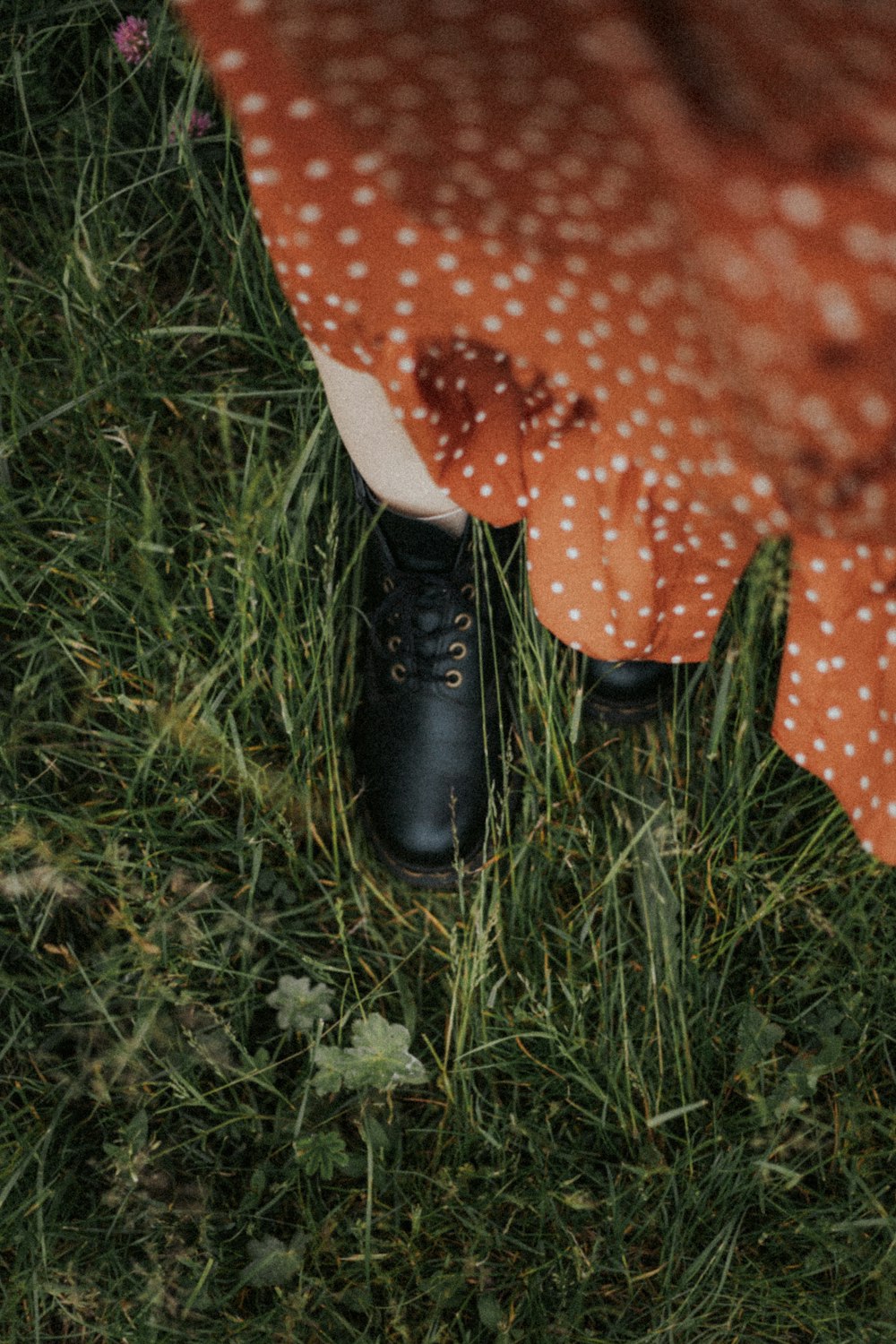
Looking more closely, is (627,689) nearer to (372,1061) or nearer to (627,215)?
(372,1061)

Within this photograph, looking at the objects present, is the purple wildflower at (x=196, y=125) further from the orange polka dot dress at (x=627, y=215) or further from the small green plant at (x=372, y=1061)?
the small green plant at (x=372, y=1061)

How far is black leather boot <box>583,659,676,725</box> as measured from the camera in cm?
111

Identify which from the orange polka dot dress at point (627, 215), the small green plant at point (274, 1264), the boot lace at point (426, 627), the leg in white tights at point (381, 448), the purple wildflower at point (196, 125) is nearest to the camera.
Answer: the orange polka dot dress at point (627, 215)

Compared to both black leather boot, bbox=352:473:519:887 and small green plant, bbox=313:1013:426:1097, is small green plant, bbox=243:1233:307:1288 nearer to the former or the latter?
small green plant, bbox=313:1013:426:1097

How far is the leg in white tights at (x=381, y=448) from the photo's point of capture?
2.65 feet

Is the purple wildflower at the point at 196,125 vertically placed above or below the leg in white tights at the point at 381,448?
above

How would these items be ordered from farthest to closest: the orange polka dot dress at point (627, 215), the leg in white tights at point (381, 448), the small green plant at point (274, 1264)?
1. the small green plant at point (274, 1264)
2. the leg in white tights at point (381, 448)
3. the orange polka dot dress at point (627, 215)

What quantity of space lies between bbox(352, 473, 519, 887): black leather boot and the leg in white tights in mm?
72

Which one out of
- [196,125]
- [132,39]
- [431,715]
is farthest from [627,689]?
[132,39]

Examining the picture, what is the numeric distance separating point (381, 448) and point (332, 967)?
53 cm

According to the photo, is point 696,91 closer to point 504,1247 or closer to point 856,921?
point 856,921

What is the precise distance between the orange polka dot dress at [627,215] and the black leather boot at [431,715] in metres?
0.38

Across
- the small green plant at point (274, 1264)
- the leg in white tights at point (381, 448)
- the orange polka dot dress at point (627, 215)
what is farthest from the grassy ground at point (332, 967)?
the orange polka dot dress at point (627, 215)

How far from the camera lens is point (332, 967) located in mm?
1014
